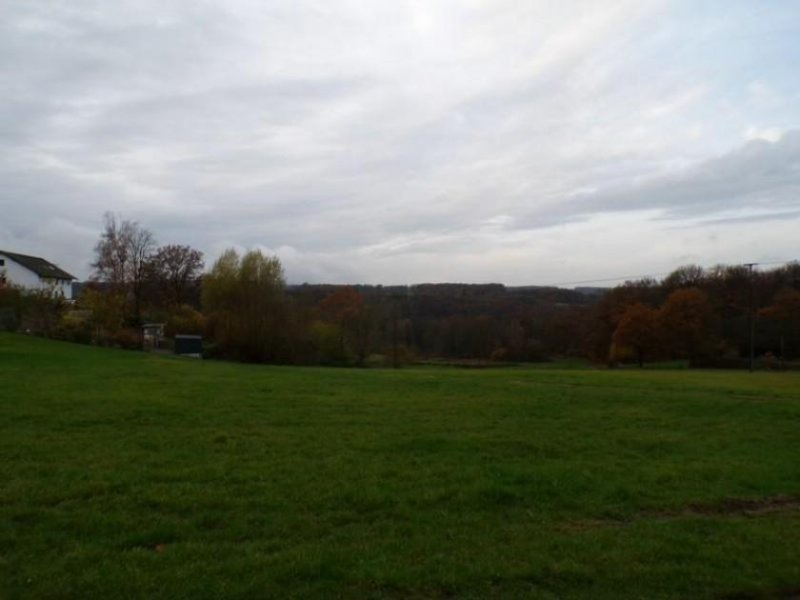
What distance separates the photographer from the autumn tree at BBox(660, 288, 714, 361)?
82000 millimetres

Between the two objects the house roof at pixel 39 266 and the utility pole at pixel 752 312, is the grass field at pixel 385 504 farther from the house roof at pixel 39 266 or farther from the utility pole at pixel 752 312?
the house roof at pixel 39 266

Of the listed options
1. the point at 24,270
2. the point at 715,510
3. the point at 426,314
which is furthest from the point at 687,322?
the point at 24,270

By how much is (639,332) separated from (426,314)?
25.3 metres

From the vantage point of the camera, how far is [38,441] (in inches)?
Answer: 480

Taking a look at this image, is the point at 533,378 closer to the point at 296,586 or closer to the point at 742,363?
the point at 296,586

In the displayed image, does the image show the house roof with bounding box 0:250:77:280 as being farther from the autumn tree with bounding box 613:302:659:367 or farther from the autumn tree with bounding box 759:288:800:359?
the autumn tree with bounding box 759:288:800:359

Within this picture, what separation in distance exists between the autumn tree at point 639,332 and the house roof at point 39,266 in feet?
235

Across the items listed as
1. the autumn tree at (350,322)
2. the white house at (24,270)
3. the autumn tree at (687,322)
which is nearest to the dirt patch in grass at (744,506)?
the autumn tree at (350,322)

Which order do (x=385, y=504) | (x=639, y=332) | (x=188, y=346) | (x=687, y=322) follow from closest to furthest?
(x=385, y=504), (x=188, y=346), (x=687, y=322), (x=639, y=332)

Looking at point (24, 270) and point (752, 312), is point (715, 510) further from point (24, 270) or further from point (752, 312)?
point (24, 270)

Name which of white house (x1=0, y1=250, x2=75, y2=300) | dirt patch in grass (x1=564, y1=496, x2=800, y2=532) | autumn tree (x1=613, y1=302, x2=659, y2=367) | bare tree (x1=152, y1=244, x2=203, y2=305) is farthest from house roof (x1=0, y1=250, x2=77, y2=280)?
dirt patch in grass (x1=564, y1=496, x2=800, y2=532)

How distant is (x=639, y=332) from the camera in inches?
3292

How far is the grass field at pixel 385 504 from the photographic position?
20.0 feet

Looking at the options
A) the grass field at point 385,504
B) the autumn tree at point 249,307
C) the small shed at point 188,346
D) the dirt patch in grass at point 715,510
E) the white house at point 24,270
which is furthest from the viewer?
the white house at point 24,270
